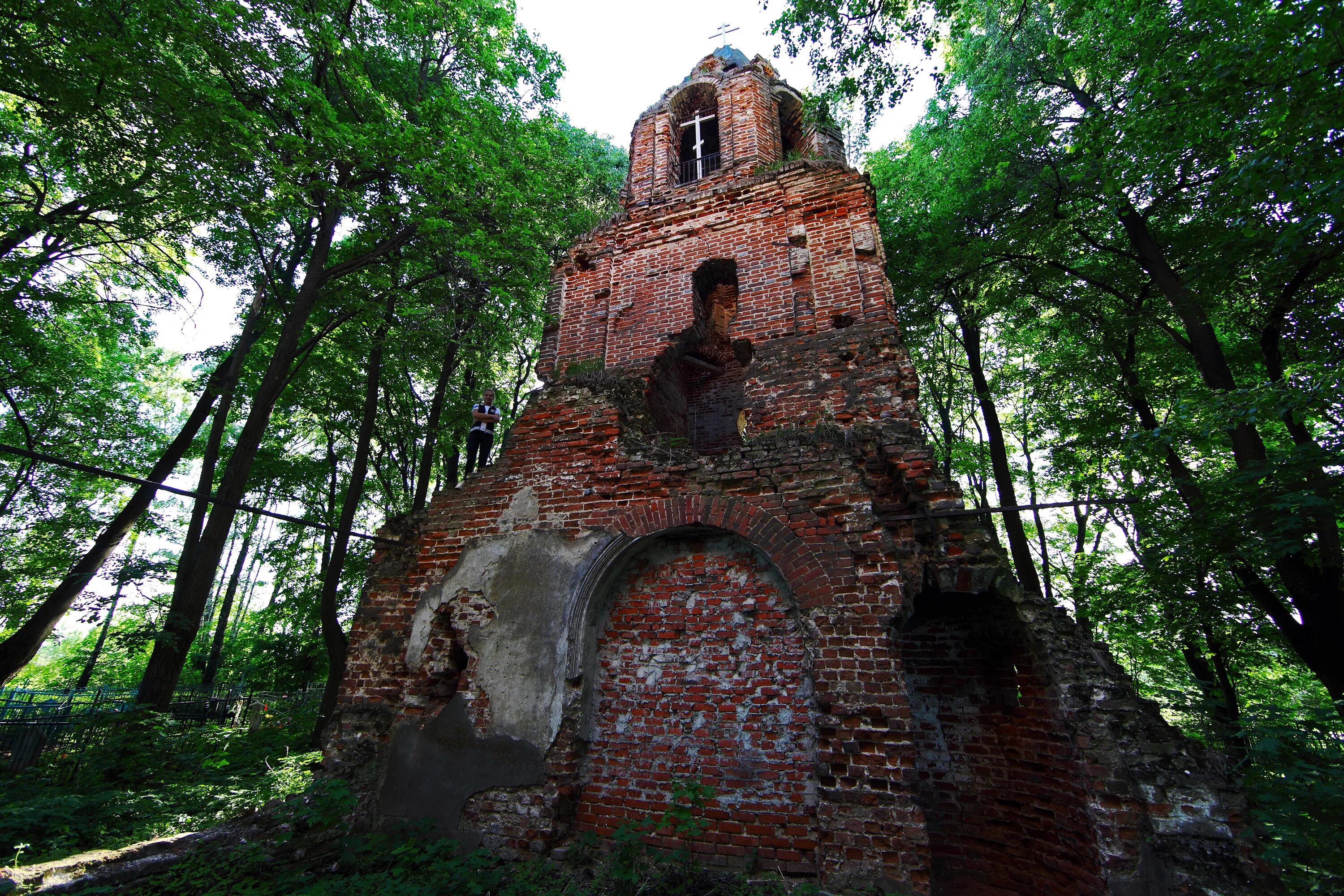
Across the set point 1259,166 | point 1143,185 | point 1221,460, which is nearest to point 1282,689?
point 1221,460

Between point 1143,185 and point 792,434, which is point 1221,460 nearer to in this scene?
point 1143,185

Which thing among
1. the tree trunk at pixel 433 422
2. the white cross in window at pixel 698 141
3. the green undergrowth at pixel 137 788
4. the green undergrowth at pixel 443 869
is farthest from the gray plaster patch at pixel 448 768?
the white cross in window at pixel 698 141

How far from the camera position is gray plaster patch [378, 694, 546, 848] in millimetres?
5160

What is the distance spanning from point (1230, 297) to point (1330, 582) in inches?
175

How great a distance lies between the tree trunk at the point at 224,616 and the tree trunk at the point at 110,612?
8.79ft

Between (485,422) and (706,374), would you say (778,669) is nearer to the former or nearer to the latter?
(485,422)

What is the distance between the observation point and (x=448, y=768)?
17.5 ft

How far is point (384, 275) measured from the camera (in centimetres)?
960

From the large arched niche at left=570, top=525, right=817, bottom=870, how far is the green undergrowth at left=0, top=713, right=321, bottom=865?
12.2 ft

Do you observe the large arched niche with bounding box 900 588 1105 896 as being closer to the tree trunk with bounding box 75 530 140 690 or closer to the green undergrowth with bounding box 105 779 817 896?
the green undergrowth with bounding box 105 779 817 896

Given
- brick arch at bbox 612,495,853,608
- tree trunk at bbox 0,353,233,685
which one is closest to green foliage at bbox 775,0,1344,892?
brick arch at bbox 612,495,853,608

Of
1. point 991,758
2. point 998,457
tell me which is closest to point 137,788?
point 991,758

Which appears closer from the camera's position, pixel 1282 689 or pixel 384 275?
pixel 384 275

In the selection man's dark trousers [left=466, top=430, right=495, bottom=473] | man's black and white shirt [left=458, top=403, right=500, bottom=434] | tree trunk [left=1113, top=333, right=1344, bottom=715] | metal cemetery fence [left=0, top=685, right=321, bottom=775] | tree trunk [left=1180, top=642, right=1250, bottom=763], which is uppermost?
man's black and white shirt [left=458, top=403, right=500, bottom=434]
